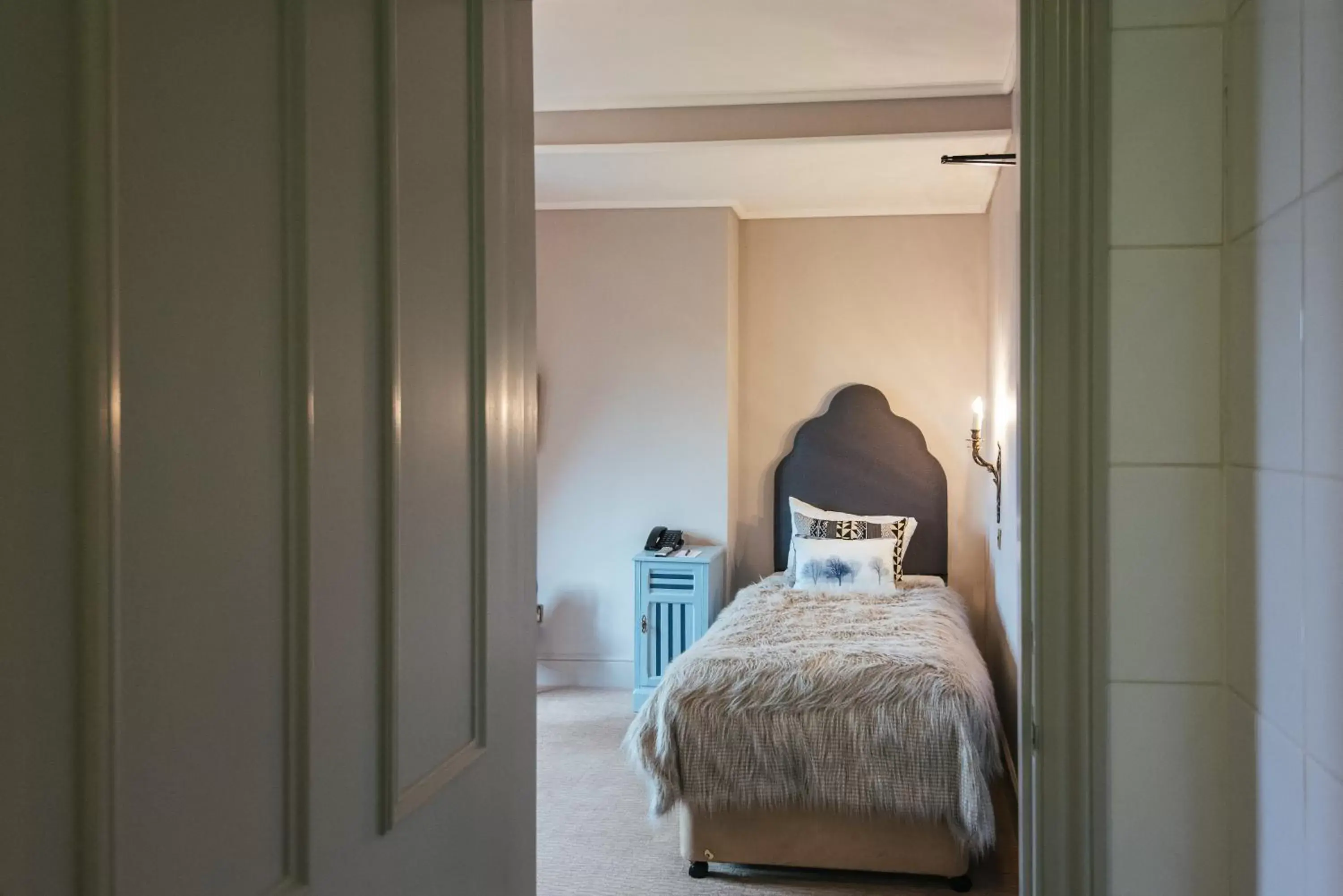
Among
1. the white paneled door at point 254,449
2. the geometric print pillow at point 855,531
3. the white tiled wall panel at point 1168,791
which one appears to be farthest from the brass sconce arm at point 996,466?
the white paneled door at point 254,449

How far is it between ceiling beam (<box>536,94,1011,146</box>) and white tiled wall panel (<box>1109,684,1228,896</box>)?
10.4ft

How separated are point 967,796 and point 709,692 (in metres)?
0.78

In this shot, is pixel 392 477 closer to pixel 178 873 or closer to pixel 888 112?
pixel 178 873

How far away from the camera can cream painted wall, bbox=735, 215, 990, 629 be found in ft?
18.0

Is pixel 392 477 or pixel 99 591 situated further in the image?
pixel 392 477

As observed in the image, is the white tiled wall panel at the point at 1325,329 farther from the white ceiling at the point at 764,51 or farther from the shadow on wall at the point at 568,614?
the shadow on wall at the point at 568,614

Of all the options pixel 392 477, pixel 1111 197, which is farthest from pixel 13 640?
pixel 1111 197

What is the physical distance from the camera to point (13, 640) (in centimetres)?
53

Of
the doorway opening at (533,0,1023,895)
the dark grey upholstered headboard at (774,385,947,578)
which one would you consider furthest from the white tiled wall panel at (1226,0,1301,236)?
the dark grey upholstered headboard at (774,385,947,578)

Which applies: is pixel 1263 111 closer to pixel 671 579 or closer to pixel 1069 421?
pixel 1069 421

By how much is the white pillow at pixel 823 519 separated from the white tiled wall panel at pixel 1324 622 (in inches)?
162

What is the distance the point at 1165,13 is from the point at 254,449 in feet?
3.67

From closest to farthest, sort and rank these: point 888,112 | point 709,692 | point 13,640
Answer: point 13,640 < point 709,692 < point 888,112

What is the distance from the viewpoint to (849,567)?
4.91m
